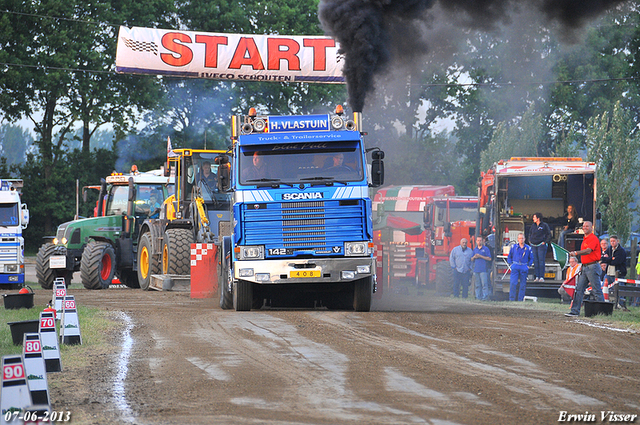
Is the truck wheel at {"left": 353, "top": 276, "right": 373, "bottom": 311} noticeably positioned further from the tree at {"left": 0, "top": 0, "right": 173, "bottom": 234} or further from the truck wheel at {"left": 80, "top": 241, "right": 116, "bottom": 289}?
the tree at {"left": 0, "top": 0, "right": 173, "bottom": 234}

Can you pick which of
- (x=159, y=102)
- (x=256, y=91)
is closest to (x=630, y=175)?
(x=256, y=91)

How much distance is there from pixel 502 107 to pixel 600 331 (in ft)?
149

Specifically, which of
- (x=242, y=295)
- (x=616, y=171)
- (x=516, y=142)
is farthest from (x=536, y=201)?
(x=516, y=142)

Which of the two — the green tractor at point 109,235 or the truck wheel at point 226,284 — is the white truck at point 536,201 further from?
the green tractor at point 109,235

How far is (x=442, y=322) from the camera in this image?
1463cm

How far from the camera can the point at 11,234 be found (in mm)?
25672

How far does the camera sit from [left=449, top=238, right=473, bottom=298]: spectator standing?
24.8 metres

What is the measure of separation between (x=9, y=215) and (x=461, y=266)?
13013 mm

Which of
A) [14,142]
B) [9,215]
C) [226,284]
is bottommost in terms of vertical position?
[226,284]

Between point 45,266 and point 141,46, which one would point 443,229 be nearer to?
point 141,46

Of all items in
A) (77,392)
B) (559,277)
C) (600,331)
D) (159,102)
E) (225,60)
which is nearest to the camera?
(77,392)

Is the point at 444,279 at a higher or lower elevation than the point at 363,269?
lower

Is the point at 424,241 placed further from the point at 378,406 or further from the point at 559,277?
the point at 378,406

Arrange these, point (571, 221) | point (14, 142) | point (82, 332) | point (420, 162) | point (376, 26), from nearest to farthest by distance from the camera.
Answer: point (82, 332)
point (376, 26)
point (571, 221)
point (420, 162)
point (14, 142)
